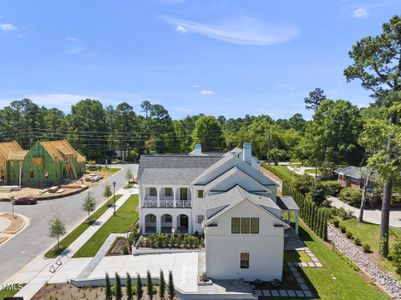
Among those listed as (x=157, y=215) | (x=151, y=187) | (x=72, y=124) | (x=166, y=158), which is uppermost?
(x=72, y=124)

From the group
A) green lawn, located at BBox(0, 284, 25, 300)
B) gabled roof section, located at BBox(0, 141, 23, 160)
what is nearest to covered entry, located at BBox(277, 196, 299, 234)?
green lawn, located at BBox(0, 284, 25, 300)

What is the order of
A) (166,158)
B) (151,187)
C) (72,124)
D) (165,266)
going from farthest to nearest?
(72,124) < (166,158) < (151,187) < (165,266)

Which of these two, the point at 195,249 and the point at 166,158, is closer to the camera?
the point at 195,249

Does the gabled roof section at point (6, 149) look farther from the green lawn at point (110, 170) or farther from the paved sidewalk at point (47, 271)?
the paved sidewalk at point (47, 271)

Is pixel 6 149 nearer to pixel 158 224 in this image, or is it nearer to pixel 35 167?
pixel 35 167

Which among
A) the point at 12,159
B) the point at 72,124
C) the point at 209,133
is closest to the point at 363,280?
the point at 12,159

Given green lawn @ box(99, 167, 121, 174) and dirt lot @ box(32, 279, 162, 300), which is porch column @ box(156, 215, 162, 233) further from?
green lawn @ box(99, 167, 121, 174)

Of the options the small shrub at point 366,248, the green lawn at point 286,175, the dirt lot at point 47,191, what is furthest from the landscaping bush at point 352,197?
the dirt lot at point 47,191

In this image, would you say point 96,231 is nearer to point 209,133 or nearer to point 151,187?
point 151,187
